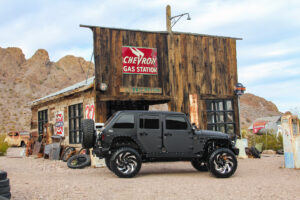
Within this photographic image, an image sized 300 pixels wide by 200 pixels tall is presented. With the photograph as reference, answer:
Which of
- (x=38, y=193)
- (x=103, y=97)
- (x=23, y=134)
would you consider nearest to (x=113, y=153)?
(x=38, y=193)

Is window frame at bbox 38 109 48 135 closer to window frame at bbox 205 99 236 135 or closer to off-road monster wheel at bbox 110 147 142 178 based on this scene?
window frame at bbox 205 99 236 135

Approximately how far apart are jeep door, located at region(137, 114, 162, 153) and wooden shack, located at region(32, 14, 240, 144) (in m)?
4.79

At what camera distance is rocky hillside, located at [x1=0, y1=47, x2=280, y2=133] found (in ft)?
183

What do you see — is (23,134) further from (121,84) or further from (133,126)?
(133,126)

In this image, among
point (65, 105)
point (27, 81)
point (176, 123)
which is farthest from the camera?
point (27, 81)

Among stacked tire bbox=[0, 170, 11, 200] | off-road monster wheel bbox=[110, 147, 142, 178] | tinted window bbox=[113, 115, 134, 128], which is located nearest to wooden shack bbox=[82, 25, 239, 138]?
tinted window bbox=[113, 115, 134, 128]

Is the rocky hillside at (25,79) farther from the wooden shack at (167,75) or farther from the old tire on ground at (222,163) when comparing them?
the old tire on ground at (222,163)

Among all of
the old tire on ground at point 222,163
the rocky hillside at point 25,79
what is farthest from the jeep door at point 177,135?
the rocky hillside at point 25,79

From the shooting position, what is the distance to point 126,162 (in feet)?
31.7

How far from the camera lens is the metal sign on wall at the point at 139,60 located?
15.5m

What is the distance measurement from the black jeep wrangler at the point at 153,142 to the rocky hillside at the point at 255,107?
71.8m

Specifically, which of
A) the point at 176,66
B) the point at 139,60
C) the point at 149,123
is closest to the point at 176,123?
the point at 149,123

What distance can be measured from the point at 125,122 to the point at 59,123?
390 inches

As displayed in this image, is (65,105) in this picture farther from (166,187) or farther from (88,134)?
(166,187)
